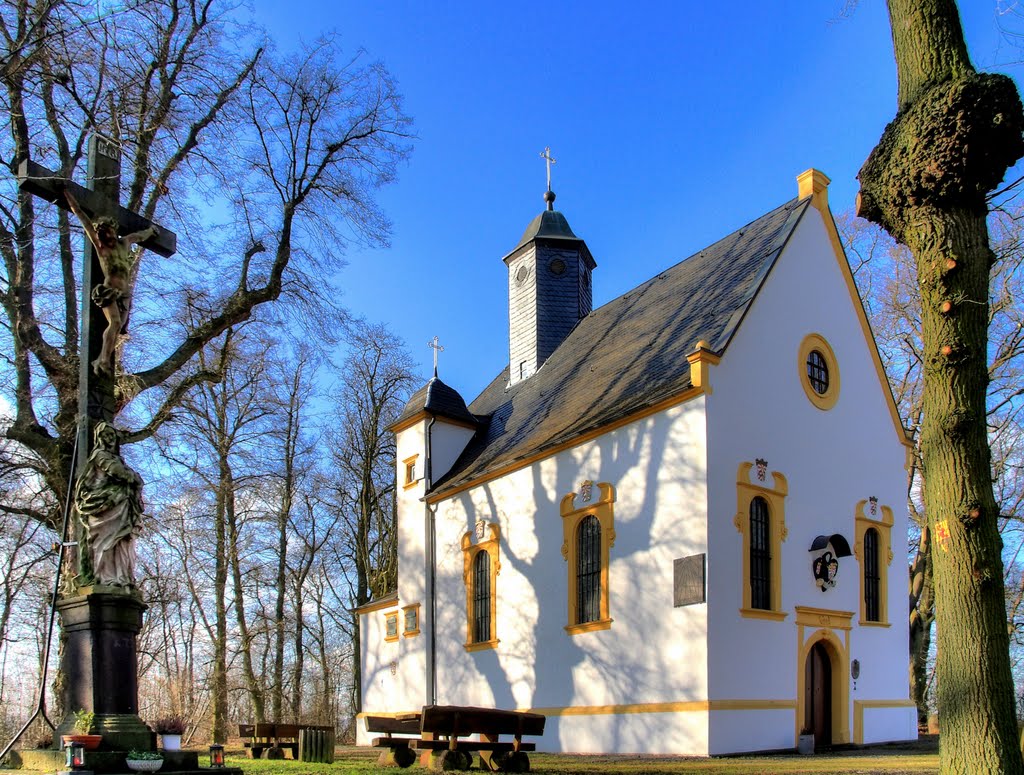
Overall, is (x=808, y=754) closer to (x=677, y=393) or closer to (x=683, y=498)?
(x=683, y=498)

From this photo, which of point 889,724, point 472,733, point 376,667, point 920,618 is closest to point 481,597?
point 376,667

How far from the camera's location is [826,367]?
60.1 ft

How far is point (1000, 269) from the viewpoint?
2411 centimetres

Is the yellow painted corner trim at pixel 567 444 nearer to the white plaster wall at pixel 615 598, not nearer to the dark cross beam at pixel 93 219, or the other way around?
the white plaster wall at pixel 615 598

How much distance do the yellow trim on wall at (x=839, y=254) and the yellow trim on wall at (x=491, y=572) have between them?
8.73 m

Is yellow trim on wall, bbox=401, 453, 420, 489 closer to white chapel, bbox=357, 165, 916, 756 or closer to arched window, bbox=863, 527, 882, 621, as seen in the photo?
white chapel, bbox=357, 165, 916, 756

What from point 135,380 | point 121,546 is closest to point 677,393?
point 135,380

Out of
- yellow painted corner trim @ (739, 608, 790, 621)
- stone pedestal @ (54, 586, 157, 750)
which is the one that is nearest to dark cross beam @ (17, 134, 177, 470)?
stone pedestal @ (54, 586, 157, 750)

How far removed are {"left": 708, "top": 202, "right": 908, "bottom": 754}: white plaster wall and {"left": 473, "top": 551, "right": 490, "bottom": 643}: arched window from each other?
23.3 ft

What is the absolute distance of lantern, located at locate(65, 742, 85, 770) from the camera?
7.12m

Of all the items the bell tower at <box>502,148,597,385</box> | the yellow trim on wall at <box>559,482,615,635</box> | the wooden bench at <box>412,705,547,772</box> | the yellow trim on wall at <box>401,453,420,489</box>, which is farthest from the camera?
the bell tower at <box>502,148,597,385</box>

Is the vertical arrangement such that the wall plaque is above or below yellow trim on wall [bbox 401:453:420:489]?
below

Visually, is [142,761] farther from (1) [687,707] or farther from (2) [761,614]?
(2) [761,614]

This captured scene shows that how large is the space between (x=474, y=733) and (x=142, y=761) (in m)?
4.34
